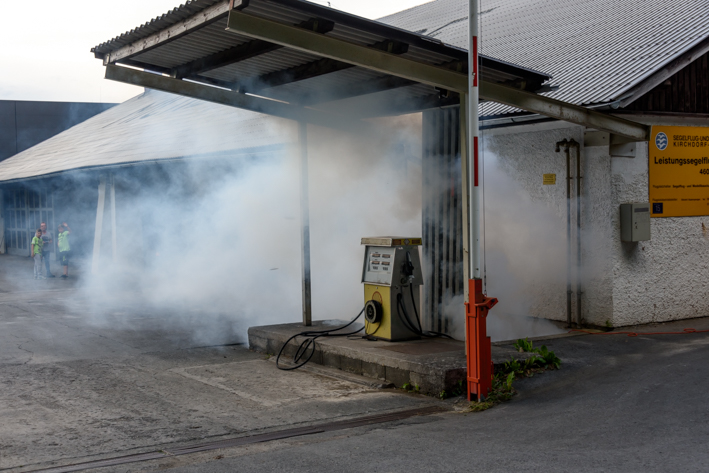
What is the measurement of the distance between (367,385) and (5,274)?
15909 mm

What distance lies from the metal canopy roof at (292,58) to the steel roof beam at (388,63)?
0.12 meters

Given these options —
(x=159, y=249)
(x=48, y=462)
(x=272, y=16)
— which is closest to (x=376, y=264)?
(x=272, y=16)

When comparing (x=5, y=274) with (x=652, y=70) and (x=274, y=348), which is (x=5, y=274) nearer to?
(x=274, y=348)

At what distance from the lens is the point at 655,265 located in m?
9.72

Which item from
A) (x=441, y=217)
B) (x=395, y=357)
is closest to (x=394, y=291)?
(x=395, y=357)

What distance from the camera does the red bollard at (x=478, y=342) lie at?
599 cm

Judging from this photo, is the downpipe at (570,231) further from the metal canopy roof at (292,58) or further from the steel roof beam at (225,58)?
the steel roof beam at (225,58)

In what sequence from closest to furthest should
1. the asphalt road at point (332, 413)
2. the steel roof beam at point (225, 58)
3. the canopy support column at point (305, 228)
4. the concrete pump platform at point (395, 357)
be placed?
1. the asphalt road at point (332, 413)
2. the concrete pump platform at point (395, 357)
3. the steel roof beam at point (225, 58)
4. the canopy support column at point (305, 228)

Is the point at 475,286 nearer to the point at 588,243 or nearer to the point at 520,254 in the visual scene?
the point at 588,243

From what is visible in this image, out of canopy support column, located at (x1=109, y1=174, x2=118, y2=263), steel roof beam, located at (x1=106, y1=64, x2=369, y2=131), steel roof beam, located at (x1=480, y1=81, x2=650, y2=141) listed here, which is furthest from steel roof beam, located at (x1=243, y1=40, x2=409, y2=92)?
canopy support column, located at (x1=109, y1=174, x2=118, y2=263)

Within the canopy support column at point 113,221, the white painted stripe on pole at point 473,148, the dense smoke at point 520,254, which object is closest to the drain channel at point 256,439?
the white painted stripe on pole at point 473,148

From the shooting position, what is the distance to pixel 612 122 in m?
7.86

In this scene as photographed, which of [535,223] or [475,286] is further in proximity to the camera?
[535,223]

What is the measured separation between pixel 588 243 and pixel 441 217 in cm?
256
